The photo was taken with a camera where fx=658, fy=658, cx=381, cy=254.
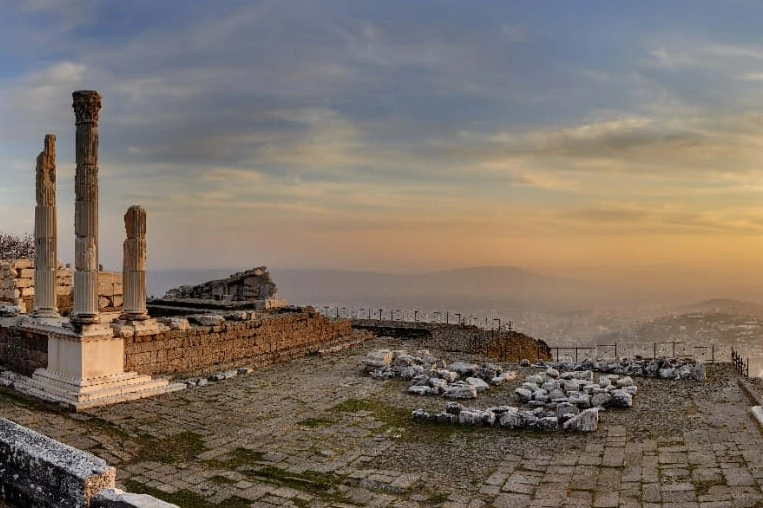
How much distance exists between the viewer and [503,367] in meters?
16.1

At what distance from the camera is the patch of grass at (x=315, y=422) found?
424 inches

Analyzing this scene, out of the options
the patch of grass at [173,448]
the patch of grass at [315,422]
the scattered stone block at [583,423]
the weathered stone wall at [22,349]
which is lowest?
the patch of grass at [173,448]

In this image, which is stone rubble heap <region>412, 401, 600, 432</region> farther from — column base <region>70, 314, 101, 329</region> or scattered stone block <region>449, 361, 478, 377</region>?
column base <region>70, 314, 101, 329</region>

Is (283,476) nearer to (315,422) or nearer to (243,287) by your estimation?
(315,422)

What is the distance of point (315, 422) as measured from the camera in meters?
10.9

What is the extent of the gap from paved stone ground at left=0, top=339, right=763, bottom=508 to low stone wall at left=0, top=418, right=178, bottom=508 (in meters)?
2.47

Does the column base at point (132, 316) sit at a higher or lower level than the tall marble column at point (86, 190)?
lower

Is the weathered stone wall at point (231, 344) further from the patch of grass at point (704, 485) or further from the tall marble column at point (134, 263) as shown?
the patch of grass at point (704, 485)

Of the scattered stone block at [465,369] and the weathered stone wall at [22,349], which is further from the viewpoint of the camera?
the scattered stone block at [465,369]

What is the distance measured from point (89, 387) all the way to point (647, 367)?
38.8 feet

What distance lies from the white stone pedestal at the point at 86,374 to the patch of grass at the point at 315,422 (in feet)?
12.0

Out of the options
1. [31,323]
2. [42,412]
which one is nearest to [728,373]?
[42,412]

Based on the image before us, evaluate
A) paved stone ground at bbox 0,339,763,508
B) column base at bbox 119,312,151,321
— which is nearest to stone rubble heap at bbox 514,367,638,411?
Result: paved stone ground at bbox 0,339,763,508

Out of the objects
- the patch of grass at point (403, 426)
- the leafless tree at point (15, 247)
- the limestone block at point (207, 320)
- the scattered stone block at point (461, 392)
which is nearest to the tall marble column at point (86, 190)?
the limestone block at point (207, 320)
